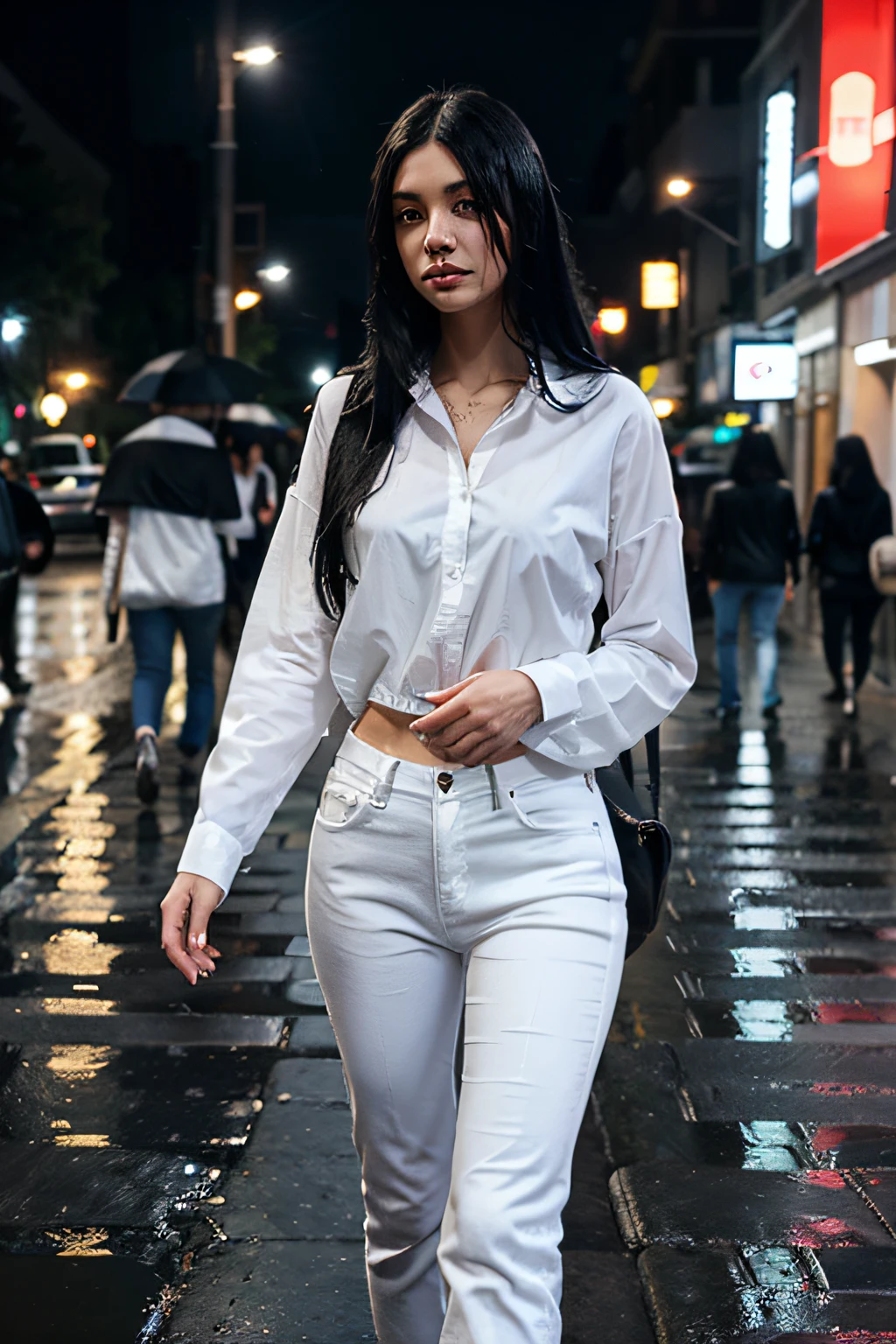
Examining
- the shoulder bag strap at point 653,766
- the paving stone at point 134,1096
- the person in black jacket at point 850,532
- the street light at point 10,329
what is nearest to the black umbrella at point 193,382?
the person in black jacket at point 850,532

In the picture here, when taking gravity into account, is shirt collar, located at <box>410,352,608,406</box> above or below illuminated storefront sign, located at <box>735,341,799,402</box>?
below

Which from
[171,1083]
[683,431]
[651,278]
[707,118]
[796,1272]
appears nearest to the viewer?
[796,1272]

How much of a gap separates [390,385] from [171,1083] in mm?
2537

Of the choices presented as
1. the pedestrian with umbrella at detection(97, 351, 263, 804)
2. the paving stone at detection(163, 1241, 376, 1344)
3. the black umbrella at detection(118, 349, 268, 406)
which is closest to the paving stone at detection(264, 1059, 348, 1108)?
the paving stone at detection(163, 1241, 376, 1344)

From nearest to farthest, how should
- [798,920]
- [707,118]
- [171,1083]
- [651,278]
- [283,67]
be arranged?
1. [171,1083]
2. [798,920]
3. [283,67]
4. [651,278]
5. [707,118]

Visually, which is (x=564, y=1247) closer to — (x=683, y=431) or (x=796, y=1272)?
(x=796, y=1272)

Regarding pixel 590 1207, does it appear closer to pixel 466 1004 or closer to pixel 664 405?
pixel 466 1004

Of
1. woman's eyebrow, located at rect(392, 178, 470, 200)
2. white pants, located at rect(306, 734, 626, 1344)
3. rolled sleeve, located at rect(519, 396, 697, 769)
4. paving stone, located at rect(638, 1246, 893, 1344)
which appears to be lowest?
paving stone, located at rect(638, 1246, 893, 1344)

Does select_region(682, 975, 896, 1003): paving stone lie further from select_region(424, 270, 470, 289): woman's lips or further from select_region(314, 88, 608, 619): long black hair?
select_region(424, 270, 470, 289): woman's lips

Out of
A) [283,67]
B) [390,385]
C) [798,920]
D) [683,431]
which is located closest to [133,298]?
[683,431]

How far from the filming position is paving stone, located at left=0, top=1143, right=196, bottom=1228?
3588mm

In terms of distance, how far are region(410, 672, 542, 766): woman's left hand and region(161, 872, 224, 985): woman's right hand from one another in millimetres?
430

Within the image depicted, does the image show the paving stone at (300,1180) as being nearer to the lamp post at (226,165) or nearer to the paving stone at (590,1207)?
the paving stone at (590,1207)

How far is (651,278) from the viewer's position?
3388 cm
